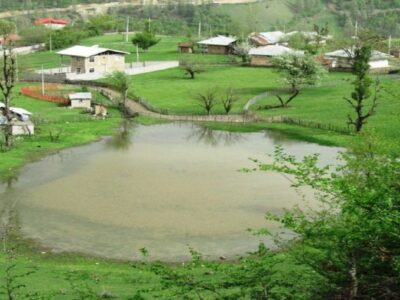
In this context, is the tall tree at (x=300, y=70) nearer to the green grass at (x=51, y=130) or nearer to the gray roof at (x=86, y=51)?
the green grass at (x=51, y=130)

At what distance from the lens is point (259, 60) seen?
95188 millimetres

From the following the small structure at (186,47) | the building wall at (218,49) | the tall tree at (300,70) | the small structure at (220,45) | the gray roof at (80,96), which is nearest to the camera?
the gray roof at (80,96)

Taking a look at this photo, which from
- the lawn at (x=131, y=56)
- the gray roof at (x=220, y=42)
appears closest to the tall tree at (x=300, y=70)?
the lawn at (x=131, y=56)

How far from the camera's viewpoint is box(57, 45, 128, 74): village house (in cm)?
8869

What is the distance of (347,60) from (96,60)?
37.3 metres

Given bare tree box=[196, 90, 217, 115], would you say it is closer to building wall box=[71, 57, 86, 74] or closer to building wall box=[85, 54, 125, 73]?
building wall box=[85, 54, 125, 73]

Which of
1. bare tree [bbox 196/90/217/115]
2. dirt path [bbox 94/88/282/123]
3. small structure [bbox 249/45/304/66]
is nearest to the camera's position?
dirt path [bbox 94/88/282/123]

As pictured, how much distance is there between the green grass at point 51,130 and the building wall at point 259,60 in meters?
35.6

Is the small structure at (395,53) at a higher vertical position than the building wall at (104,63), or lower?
higher

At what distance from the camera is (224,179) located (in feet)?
131

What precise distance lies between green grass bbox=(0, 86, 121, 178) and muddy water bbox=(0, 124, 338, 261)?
5.16 feet

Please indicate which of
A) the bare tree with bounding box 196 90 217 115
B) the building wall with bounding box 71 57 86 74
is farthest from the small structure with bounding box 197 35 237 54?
the bare tree with bounding box 196 90 217 115

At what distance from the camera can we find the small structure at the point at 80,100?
218 ft

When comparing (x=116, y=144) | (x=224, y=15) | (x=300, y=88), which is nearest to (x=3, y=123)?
(x=116, y=144)
